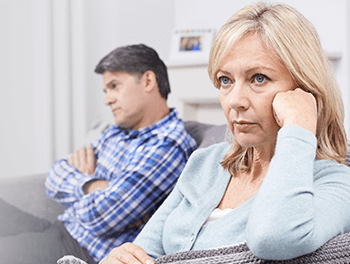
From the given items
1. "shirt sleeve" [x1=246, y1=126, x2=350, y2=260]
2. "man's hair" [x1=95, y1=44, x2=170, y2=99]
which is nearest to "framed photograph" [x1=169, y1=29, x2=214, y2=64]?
"man's hair" [x1=95, y1=44, x2=170, y2=99]

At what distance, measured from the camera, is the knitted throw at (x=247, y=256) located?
22.8 inches

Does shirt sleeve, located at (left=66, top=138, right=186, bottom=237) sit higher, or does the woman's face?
the woman's face

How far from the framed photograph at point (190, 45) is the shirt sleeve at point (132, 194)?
1.07 metres

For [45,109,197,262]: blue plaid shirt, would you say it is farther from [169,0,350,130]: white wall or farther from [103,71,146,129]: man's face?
[169,0,350,130]: white wall

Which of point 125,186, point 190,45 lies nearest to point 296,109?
point 125,186

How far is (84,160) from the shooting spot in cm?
151

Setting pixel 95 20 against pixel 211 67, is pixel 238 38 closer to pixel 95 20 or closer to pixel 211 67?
pixel 211 67

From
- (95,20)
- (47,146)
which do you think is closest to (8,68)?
(47,146)

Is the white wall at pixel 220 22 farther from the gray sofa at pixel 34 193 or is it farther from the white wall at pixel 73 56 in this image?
the gray sofa at pixel 34 193

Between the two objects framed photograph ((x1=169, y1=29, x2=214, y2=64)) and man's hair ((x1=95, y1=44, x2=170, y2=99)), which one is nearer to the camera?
man's hair ((x1=95, y1=44, x2=170, y2=99))

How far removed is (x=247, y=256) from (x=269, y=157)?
268 millimetres

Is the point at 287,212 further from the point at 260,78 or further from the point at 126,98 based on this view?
the point at 126,98

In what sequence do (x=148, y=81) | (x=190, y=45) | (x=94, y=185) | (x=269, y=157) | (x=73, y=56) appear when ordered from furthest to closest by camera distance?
1. (x=73, y=56)
2. (x=190, y=45)
3. (x=148, y=81)
4. (x=94, y=185)
5. (x=269, y=157)

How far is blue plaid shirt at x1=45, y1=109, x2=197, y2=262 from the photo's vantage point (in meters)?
1.18
